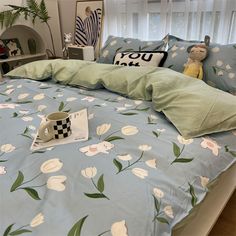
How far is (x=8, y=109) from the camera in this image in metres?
1.26

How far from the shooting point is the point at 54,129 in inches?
37.3

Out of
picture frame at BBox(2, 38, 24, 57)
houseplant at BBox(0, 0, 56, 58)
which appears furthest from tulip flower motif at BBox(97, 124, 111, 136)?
picture frame at BBox(2, 38, 24, 57)

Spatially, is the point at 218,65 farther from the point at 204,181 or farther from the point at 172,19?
the point at 204,181

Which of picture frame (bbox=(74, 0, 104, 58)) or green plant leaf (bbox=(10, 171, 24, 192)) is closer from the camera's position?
green plant leaf (bbox=(10, 171, 24, 192))

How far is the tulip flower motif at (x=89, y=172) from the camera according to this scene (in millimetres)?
731

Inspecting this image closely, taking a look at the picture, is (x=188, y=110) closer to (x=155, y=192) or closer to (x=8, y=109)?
(x=155, y=192)

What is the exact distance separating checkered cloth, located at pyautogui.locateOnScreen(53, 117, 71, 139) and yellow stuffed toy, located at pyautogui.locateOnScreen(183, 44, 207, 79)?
93 cm

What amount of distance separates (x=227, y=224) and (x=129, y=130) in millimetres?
882

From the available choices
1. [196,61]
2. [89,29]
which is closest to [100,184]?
[196,61]

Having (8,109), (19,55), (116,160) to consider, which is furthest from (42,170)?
(19,55)

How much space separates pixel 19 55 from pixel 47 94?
186cm

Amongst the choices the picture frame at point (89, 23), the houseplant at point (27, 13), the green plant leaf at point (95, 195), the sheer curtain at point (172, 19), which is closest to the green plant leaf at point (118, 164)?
the green plant leaf at point (95, 195)

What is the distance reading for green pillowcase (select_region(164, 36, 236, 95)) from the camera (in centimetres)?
146

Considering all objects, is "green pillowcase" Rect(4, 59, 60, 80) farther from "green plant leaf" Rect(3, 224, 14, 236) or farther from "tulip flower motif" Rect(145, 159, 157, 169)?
"green plant leaf" Rect(3, 224, 14, 236)
